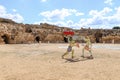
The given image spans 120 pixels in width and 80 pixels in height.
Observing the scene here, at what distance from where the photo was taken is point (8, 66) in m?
16.9

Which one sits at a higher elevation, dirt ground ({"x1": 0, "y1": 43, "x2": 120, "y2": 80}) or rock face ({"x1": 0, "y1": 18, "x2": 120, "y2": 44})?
rock face ({"x1": 0, "y1": 18, "x2": 120, "y2": 44})

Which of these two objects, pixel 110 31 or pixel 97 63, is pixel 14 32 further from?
pixel 97 63

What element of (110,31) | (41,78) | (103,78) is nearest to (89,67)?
(103,78)

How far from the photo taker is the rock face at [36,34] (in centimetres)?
4478

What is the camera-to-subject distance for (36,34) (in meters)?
52.2

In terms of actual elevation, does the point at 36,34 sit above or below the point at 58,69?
above

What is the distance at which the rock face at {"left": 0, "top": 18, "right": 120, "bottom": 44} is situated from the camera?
4478cm

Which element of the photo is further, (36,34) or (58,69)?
(36,34)

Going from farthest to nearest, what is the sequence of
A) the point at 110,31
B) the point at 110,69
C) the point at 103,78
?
1. the point at 110,31
2. the point at 110,69
3. the point at 103,78

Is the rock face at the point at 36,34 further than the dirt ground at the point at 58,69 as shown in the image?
Yes

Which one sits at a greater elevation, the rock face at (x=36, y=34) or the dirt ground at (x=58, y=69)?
the rock face at (x=36, y=34)

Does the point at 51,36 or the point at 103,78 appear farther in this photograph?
the point at 51,36

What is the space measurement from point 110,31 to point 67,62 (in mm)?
40467

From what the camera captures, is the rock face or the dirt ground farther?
the rock face
